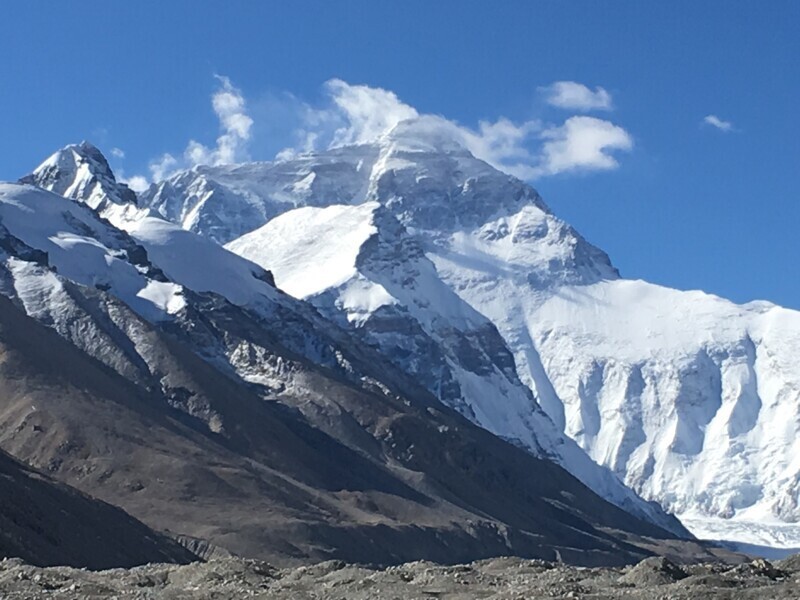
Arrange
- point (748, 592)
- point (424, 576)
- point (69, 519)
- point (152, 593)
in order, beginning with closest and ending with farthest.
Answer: point (748, 592) → point (152, 593) → point (424, 576) → point (69, 519)

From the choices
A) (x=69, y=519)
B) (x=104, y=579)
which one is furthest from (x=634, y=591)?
(x=69, y=519)

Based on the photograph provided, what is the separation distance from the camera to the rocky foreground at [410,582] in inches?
2630

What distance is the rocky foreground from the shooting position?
66.8m

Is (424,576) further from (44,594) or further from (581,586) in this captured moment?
(44,594)

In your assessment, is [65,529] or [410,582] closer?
[410,582]

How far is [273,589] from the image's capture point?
70.4 metres

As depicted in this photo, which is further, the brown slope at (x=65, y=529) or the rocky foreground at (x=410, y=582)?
the brown slope at (x=65, y=529)

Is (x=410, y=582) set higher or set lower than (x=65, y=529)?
higher

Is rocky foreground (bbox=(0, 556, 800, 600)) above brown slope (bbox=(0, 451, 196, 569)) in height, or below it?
above

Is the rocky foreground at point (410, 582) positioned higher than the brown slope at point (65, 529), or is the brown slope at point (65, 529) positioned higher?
the rocky foreground at point (410, 582)

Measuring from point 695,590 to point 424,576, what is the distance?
15.3 metres

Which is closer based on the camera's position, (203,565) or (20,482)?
(203,565)

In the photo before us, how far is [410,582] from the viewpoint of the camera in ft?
246

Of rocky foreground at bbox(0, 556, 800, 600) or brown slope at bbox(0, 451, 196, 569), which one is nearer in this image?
rocky foreground at bbox(0, 556, 800, 600)
